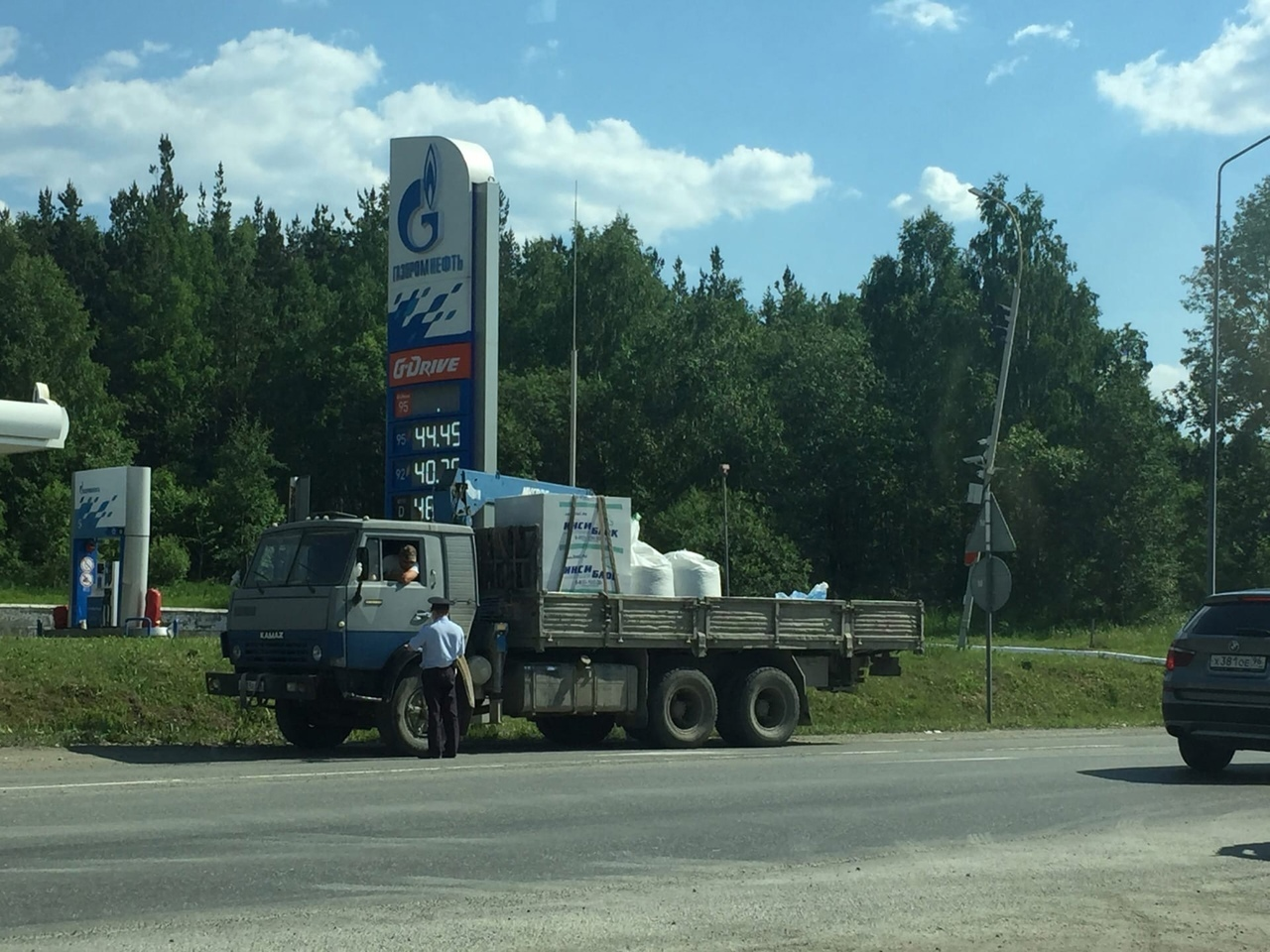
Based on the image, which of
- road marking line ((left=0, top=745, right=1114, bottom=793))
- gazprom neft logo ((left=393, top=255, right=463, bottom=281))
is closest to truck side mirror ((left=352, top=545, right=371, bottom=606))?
road marking line ((left=0, top=745, right=1114, bottom=793))

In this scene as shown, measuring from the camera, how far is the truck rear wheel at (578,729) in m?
20.0

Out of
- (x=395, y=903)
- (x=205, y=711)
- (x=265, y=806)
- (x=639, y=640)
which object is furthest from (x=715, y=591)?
(x=395, y=903)

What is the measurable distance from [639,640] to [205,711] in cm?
576

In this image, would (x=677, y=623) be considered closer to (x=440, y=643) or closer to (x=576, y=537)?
(x=576, y=537)

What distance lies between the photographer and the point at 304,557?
55.3ft

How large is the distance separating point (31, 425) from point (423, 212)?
652 cm

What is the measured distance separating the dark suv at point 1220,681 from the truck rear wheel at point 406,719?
23.3 ft

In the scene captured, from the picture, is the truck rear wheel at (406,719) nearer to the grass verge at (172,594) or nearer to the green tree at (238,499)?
the grass verge at (172,594)

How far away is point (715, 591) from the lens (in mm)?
19891

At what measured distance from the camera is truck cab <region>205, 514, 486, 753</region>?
16.4 m

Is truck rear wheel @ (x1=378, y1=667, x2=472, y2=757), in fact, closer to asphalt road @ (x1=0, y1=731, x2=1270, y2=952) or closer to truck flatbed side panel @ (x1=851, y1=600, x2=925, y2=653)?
asphalt road @ (x1=0, y1=731, x2=1270, y2=952)

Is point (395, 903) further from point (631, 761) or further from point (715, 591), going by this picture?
point (715, 591)

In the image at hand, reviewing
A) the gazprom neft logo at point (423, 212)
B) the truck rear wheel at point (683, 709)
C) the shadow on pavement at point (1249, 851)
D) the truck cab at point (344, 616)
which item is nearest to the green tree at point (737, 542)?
the gazprom neft logo at point (423, 212)

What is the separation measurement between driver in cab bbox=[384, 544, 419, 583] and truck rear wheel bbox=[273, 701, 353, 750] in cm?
195
